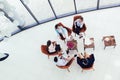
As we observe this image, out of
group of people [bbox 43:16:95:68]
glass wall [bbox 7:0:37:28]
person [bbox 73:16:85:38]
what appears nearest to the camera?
glass wall [bbox 7:0:37:28]

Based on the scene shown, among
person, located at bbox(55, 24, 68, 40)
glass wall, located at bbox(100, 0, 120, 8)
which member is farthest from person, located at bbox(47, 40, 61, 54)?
glass wall, located at bbox(100, 0, 120, 8)

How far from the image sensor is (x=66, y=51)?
34.5 feet

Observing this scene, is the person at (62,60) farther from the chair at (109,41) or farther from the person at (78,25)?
the chair at (109,41)

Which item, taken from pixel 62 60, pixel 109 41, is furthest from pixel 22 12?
pixel 109 41

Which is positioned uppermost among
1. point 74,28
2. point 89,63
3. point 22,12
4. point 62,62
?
point 22,12

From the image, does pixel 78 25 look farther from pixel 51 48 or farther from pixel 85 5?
pixel 51 48

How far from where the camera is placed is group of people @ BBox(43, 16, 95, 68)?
967 centimetres

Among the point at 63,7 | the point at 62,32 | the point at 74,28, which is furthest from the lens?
the point at 63,7

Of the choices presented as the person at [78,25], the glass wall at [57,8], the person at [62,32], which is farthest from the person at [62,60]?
the glass wall at [57,8]

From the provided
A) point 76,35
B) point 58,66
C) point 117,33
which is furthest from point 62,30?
point 117,33

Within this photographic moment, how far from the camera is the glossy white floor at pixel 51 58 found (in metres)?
10.1

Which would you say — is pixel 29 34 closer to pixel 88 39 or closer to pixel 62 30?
pixel 62 30

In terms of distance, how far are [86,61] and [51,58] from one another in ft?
5.88

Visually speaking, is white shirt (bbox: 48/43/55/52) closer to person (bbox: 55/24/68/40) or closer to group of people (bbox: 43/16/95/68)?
group of people (bbox: 43/16/95/68)
